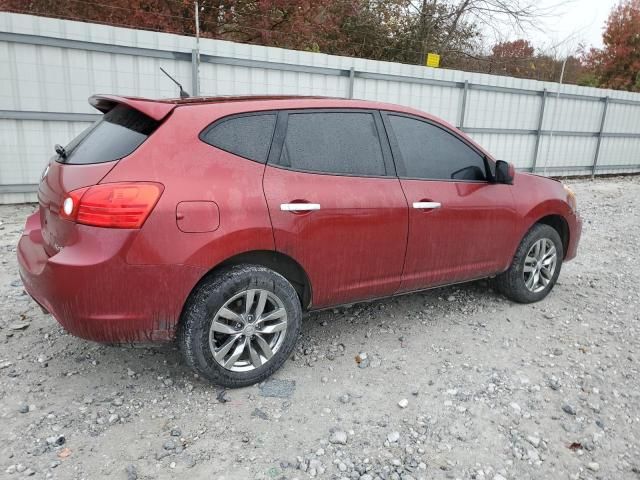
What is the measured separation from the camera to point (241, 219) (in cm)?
277

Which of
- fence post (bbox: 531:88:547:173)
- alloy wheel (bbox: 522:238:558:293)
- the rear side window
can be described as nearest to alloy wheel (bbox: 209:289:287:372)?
the rear side window

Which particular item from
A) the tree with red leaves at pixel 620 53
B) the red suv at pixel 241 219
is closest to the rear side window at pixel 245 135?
the red suv at pixel 241 219

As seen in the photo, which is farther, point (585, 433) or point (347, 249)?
point (347, 249)

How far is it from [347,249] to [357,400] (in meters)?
0.89

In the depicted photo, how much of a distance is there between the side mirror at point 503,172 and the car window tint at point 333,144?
40.8 inches

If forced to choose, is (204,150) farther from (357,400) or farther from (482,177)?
(482,177)

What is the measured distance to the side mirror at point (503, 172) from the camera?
3891mm

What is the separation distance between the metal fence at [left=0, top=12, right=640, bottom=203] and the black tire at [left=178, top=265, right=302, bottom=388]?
207 inches

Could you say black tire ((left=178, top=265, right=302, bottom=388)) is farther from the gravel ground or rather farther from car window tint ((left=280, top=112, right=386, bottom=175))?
car window tint ((left=280, top=112, right=386, bottom=175))

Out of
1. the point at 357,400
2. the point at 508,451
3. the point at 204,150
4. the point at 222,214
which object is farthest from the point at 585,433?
the point at 204,150

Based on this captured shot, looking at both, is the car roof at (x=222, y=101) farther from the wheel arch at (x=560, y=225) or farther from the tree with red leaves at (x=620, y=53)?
the tree with red leaves at (x=620, y=53)

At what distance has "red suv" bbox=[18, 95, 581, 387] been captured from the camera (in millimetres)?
2559

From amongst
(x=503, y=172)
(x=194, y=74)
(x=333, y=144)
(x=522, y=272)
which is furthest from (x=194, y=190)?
(x=194, y=74)

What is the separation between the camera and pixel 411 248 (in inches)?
139
